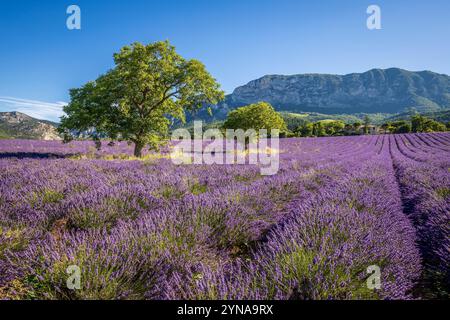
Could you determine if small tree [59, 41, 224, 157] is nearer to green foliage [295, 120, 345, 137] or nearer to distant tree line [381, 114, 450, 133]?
green foliage [295, 120, 345, 137]

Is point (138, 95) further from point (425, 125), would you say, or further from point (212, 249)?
point (425, 125)

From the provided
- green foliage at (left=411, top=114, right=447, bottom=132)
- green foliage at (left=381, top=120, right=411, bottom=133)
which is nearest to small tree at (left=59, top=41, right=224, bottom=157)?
green foliage at (left=411, top=114, right=447, bottom=132)

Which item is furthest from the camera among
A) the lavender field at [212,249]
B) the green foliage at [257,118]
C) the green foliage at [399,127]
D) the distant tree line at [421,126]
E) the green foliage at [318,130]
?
the green foliage at [318,130]

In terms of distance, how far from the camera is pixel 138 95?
1098 cm

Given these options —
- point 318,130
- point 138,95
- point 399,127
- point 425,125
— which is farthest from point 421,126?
point 138,95

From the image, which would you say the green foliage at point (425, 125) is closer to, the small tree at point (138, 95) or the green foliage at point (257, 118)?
the green foliage at point (257, 118)

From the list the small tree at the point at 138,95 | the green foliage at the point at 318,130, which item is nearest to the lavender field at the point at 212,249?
the small tree at the point at 138,95

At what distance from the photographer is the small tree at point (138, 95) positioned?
1025 centimetres

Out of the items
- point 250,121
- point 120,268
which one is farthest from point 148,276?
point 250,121

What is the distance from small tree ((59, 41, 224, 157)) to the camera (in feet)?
33.6

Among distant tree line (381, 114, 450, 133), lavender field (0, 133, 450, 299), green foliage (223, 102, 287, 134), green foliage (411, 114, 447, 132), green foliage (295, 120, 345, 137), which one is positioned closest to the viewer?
lavender field (0, 133, 450, 299)

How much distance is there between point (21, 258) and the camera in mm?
1734

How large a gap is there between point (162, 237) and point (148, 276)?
42cm
